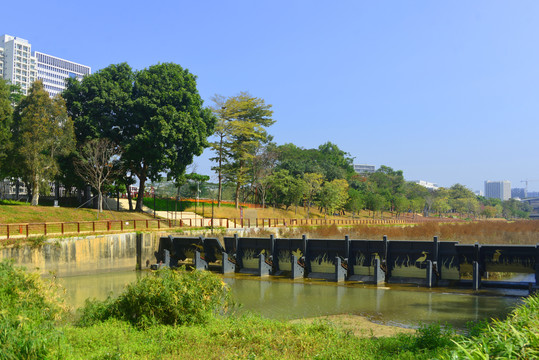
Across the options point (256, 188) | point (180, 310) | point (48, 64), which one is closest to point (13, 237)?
point (180, 310)

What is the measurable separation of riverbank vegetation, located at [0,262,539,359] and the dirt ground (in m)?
1.78

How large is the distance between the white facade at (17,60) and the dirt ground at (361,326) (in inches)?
7007

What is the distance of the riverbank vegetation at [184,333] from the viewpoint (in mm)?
7027

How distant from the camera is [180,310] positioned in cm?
1131

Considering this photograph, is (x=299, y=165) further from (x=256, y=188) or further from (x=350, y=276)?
(x=350, y=276)

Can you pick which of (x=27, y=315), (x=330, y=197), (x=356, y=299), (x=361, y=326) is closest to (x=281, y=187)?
(x=330, y=197)

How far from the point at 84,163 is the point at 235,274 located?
2045 centimetres

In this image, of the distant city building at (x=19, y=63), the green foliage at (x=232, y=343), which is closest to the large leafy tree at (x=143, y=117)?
the green foliage at (x=232, y=343)

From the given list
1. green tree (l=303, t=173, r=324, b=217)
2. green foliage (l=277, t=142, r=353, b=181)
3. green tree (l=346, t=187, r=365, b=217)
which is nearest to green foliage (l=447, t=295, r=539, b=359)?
green tree (l=303, t=173, r=324, b=217)

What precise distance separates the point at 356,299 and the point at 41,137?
1199 inches

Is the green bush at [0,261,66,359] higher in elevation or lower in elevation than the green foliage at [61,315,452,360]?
higher

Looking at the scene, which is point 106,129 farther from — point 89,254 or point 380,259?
point 380,259

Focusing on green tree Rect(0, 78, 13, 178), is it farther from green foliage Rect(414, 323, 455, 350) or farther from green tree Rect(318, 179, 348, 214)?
green tree Rect(318, 179, 348, 214)

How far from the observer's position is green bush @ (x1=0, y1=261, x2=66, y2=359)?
24.0 ft
